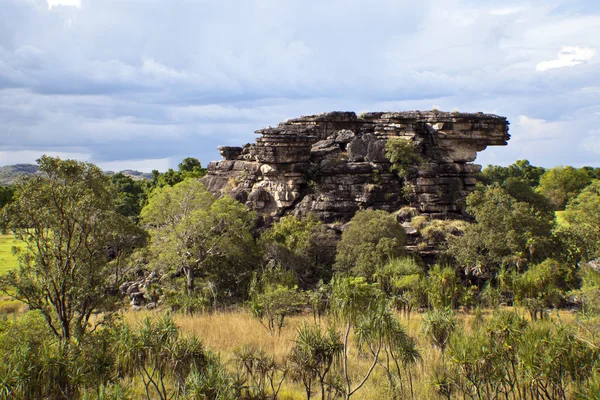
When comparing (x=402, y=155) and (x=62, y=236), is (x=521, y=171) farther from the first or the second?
(x=62, y=236)

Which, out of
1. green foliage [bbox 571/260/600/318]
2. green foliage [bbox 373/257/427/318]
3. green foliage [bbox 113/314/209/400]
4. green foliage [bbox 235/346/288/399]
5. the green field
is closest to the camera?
green foliage [bbox 113/314/209/400]

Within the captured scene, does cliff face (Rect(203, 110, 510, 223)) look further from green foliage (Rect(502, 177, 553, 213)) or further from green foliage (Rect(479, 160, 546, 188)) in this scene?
green foliage (Rect(479, 160, 546, 188))

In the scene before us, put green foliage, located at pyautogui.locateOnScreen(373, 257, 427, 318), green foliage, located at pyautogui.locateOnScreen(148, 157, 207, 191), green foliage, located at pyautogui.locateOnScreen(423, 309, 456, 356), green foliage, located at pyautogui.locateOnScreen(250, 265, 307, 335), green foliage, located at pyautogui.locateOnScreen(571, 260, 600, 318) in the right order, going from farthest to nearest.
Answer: green foliage, located at pyautogui.locateOnScreen(148, 157, 207, 191) → green foliage, located at pyautogui.locateOnScreen(373, 257, 427, 318) → green foliage, located at pyautogui.locateOnScreen(250, 265, 307, 335) → green foliage, located at pyautogui.locateOnScreen(571, 260, 600, 318) → green foliage, located at pyautogui.locateOnScreen(423, 309, 456, 356)

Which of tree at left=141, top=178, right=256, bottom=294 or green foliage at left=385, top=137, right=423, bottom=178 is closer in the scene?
tree at left=141, top=178, right=256, bottom=294

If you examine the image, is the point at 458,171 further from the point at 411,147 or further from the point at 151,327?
the point at 151,327

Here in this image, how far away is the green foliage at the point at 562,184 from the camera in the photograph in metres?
53.9

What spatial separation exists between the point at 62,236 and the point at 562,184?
54.2 metres

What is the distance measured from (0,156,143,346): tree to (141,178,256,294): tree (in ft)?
34.2

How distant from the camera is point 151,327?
1354cm

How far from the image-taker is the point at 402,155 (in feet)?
105

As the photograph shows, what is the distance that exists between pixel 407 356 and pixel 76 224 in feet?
32.6

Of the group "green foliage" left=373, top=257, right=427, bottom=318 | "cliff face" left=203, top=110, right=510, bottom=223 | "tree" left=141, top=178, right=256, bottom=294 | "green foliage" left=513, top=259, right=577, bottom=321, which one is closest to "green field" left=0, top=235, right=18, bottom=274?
"tree" left=141, top=178, right=256, bottom=294

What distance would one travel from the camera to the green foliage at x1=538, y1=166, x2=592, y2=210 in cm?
5388

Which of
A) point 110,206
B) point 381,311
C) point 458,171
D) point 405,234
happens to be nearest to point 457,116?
point 458,171
